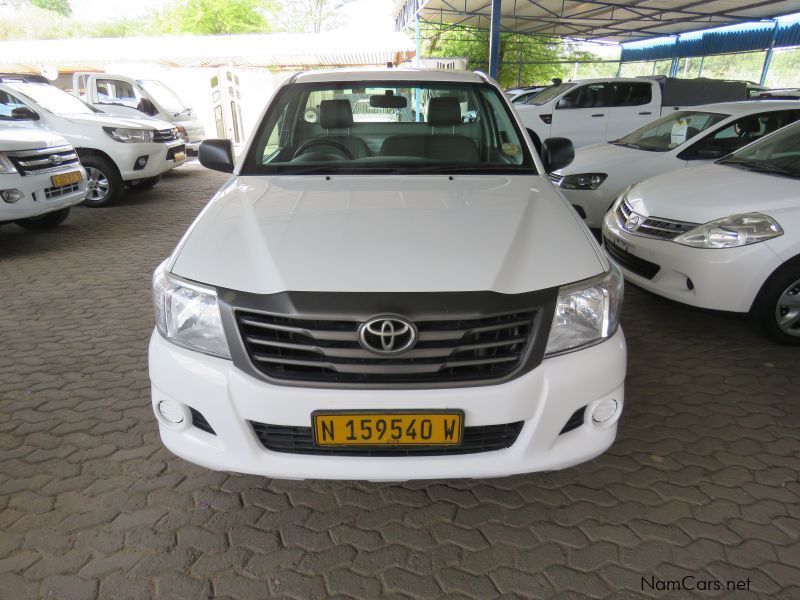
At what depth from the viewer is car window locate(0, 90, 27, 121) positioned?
23.2 feet

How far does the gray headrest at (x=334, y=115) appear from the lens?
3277 mm

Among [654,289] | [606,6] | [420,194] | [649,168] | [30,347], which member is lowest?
[30,347]

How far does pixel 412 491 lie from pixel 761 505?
1.39m

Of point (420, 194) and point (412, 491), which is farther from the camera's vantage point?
point (420, 194)

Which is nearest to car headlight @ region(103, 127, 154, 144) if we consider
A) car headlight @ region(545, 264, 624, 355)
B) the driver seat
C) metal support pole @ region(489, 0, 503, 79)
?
the driver seat

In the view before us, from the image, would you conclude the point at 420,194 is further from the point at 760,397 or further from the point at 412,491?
the point at 760,397

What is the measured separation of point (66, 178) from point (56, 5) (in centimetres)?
7920

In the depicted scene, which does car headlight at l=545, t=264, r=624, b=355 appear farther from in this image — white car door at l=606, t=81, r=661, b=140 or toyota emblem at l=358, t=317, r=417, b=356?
white car door at l=606, t=81, r=661, b=140

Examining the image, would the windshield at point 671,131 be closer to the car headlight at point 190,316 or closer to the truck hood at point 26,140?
the car headlight at point 190,316

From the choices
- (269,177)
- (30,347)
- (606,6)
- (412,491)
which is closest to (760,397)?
(412,491)

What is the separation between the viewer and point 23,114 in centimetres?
725

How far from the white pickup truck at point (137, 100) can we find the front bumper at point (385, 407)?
9494 mm

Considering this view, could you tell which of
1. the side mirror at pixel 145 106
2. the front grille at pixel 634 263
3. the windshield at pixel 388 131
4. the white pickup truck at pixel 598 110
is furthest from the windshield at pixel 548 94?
the windshield at pixel 388 131

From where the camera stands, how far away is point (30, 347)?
3598 mm
